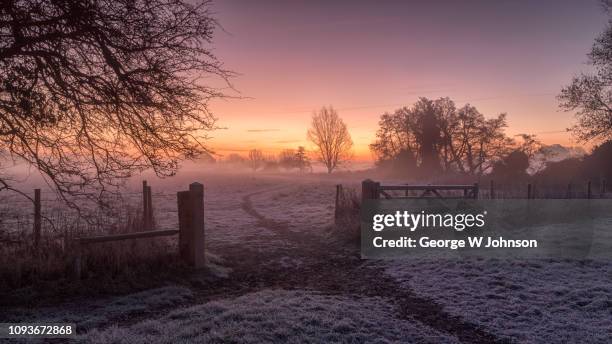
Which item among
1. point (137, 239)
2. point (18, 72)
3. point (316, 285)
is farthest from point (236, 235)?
point (18, 72)

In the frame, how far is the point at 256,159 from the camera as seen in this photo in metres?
123

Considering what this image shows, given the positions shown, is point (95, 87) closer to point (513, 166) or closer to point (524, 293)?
point (524, 293)

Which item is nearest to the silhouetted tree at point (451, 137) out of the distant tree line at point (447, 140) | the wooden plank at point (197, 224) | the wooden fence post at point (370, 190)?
the distant tree line at point (447, 140)

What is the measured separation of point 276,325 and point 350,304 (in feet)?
5.71

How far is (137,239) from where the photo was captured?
357 inches

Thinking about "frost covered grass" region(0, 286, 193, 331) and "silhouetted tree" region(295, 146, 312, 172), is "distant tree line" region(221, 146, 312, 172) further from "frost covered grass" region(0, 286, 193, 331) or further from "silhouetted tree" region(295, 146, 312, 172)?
"frost covered grass" region(0, 286, 193, 331)

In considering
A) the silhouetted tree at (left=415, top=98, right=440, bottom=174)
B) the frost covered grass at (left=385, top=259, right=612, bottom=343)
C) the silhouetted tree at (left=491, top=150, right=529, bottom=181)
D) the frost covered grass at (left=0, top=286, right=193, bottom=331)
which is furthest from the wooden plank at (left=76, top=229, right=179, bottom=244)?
the silhouetted tree at (left=415, top=98, right=440, bottom=174)

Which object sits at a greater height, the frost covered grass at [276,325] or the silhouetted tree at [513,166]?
the silhouetted tree at [513,166]

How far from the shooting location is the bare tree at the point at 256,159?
121 meters

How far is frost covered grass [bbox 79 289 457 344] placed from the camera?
5258 millimetres

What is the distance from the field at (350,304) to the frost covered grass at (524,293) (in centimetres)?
2

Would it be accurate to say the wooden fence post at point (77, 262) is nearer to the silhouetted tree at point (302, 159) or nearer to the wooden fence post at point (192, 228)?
the wooden fence post at point (192, 228)

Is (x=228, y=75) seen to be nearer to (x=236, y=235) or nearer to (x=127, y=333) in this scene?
(x=127, y=333)

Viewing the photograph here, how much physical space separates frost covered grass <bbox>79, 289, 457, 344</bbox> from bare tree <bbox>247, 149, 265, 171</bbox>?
4489 inches
